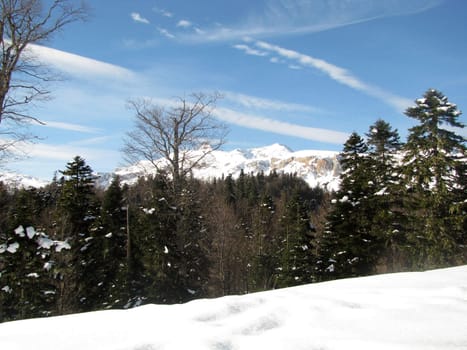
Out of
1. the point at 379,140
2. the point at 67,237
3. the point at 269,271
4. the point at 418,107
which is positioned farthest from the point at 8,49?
the point at 269,271

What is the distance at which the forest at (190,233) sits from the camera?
15109 millimetres

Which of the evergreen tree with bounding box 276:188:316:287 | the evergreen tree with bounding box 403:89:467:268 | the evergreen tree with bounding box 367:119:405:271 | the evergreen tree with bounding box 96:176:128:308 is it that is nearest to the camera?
the evergreen tree with bounding box 403:89:467:268

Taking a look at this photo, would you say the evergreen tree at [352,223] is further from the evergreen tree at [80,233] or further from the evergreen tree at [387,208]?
the evergreen tree at [80,233]

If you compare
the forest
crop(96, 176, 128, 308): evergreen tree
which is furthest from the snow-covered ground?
crop(96, 176, 128, 308): evergreen tree

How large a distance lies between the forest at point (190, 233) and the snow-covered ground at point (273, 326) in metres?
12.1

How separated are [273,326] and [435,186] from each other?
53.2 ft

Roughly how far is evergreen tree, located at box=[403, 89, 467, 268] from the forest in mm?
52

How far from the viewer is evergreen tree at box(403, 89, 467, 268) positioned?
14977 millimetres

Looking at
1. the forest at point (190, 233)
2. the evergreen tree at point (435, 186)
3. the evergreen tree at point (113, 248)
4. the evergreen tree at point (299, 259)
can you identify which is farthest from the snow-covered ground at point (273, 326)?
the evergreen tree at point (299, 259)

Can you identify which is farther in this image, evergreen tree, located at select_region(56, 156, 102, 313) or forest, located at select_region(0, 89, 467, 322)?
evergreen tree, located at select_region(56, 156, 102, 313)

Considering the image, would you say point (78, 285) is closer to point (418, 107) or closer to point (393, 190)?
point (393, 190)

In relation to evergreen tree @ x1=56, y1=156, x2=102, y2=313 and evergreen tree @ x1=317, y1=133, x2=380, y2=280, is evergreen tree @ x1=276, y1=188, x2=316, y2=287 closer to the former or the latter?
evergreen tree @ x1=317, y1=133, x2=380, y2=280

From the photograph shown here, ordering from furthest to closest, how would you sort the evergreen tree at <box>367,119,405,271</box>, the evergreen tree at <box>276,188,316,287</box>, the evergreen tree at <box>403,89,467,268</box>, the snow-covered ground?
the evergreen tree at <box>276,188,316,287</box>
the evergreen tree at <box>367,119,405,271</box>
the evergreen tree at <box>403,89,467,268</box>
the snow-covered ground

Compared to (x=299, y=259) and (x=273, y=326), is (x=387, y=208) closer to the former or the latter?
A: (x=299, y=259)
